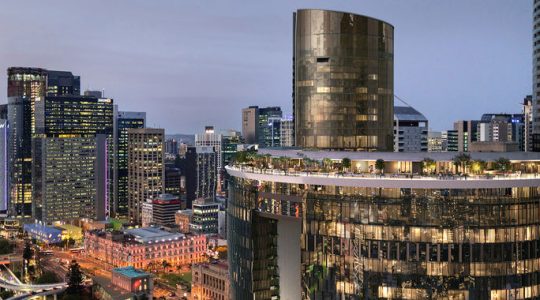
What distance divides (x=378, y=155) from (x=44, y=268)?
148542 millimetres

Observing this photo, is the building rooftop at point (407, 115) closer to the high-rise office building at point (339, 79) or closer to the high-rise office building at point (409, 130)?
the high-rise office building at point (409, 130)

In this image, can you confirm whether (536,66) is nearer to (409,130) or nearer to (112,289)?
(409,130)

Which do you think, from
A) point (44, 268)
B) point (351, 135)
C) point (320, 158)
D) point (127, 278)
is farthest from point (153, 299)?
point (320, 158)

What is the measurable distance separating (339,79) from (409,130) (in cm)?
10549

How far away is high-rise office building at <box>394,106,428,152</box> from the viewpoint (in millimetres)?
188438

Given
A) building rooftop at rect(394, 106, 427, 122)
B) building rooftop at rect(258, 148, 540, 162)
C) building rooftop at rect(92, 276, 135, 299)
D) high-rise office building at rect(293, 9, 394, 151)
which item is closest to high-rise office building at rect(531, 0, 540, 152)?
high-rise office building at rect(293, 9, 394, 151)

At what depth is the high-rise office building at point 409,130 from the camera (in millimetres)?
188438

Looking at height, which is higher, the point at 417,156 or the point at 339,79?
the point at 339,79

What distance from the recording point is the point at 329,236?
177ft

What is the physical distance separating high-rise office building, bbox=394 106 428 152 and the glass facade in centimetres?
13465

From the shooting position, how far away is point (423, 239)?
50.8m

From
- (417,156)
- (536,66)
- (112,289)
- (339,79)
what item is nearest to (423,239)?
(417,156)

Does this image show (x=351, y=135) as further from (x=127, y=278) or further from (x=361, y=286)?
(x=127, y=278)

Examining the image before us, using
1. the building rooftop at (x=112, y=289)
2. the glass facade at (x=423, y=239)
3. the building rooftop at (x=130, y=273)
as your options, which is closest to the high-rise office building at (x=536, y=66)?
the glass facade at (x=423, y=239)
